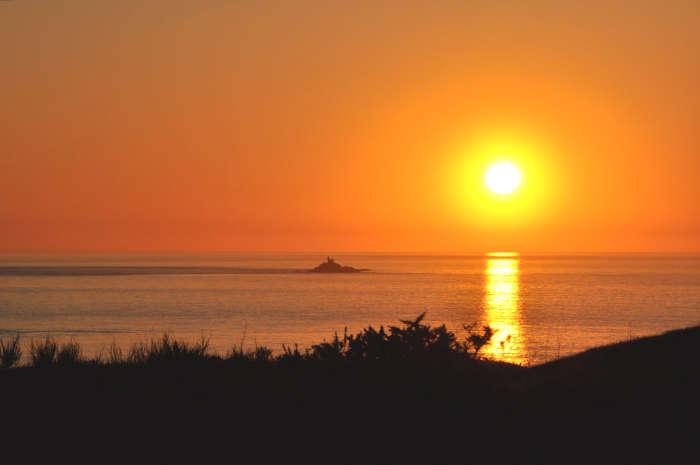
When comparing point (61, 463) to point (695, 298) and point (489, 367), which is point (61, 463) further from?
point (695, 298)

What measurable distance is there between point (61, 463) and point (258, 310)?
3046 inches

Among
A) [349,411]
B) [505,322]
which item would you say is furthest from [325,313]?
[349,411]

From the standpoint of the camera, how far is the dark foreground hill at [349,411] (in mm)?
9906

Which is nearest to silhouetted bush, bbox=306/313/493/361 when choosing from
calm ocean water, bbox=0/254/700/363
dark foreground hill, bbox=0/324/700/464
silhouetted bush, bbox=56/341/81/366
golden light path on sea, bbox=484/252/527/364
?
dark foreground hill, bbox=0/324/700/464

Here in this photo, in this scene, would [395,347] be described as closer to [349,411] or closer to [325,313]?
[349,411]

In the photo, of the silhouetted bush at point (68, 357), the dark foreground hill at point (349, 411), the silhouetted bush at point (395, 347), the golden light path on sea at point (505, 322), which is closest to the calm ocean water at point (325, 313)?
the golden light path on sea at point (505, 322)

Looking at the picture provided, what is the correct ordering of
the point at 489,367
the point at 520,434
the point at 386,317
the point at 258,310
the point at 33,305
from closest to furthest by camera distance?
the point at 520,434 < the point at 489,367 < the point at 386,317 < the point at 258,310 < the point at 33,305

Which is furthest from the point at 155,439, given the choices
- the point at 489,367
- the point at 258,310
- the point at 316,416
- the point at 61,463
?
the point at 258,310

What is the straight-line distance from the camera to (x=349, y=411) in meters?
11.0

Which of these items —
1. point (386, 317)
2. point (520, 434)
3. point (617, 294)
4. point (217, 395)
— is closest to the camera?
point (520, 434)

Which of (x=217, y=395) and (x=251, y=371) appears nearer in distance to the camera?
(x=217, y=395)

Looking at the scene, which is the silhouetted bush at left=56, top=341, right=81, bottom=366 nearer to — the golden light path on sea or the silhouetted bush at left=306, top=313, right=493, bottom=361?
the silhouetted bush at left=306, top=313, right=493, bottom=361

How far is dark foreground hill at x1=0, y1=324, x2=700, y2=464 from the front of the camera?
9.91 meters

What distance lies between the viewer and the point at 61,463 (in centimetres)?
967
